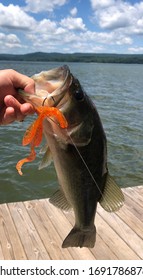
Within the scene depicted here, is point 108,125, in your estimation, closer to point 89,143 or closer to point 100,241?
point 100,241

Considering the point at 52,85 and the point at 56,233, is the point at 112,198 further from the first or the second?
the point at 56,233

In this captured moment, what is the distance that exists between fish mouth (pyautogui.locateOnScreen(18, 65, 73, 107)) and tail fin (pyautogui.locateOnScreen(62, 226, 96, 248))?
3.26ft

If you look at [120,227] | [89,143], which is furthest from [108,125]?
[89,143]

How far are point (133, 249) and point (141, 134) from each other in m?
9.60

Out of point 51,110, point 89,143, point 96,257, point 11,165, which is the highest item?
point 51,110

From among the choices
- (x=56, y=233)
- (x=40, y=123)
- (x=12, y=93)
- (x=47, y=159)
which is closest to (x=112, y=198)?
(x=47, y=159)

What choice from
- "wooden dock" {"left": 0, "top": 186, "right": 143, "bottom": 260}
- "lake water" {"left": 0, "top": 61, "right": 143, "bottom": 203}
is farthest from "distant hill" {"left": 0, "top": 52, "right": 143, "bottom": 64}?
"wooden dock" {"left": 0, "top": 186, "right": 143, "bottom": 260}

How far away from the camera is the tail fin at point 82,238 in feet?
7.93

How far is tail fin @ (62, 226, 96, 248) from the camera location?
242 centimetres

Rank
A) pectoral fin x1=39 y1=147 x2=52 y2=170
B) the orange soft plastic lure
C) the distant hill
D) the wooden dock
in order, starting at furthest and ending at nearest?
the distant hill → the wooden dock → pectoral fin x1=39 y1=147 x2=52 y2=170 → the orange soft plastic lure

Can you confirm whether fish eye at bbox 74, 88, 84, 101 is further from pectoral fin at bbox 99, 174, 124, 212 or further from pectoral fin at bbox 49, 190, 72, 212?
pectoral fin at bbox 49, 190, 72, 212

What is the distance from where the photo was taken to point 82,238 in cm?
243

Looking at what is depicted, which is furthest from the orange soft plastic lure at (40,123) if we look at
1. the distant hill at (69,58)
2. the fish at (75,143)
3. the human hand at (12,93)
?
the distant hill at (69,58)
